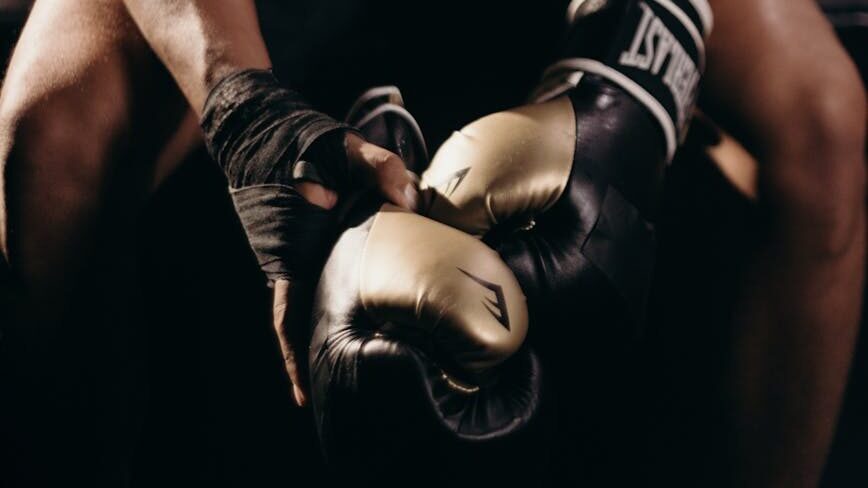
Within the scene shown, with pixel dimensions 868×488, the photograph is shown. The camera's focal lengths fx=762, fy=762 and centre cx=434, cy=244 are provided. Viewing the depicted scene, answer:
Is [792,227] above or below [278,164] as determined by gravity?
below

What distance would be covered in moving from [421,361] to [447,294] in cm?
5

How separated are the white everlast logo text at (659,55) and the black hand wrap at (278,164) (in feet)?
0.94

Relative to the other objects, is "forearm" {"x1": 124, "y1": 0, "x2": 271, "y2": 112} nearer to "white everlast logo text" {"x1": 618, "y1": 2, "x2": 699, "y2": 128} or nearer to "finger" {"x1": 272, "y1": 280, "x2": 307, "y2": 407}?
"finger" {"x1": 272, "y1": 280, "x2": 307, "y2": 407}

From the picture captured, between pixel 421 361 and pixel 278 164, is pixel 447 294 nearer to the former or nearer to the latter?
pixel 421 361

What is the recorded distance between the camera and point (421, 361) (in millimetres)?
527

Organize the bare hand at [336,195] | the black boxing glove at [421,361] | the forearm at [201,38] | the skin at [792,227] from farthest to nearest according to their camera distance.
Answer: the skin at [792,227] → the forearm at [201,38] → the bare hand at [336,195] → the black boxing glove at [421,361]

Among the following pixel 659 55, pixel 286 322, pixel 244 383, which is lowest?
pixel 244 383

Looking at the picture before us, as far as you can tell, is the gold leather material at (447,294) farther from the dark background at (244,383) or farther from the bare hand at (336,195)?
the dark background at (244,383)

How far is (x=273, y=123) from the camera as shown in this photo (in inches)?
25.8

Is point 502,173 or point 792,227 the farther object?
point 792,227

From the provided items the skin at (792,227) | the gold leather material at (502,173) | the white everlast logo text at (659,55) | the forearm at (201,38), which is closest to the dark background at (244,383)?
the skin at (792,227)

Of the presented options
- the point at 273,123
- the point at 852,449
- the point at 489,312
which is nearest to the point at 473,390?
the point at 489,312

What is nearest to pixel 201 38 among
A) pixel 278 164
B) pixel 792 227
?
pixel 278 164

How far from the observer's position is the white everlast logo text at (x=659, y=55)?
2.35 feet
